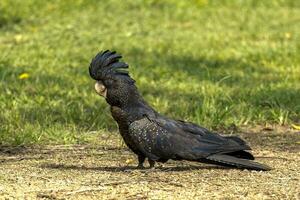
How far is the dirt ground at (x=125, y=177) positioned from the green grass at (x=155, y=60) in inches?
23.7

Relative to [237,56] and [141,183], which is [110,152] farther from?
[237,56]

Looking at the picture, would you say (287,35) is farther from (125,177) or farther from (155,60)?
(125,177)

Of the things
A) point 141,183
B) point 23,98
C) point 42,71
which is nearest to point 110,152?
point 141,183

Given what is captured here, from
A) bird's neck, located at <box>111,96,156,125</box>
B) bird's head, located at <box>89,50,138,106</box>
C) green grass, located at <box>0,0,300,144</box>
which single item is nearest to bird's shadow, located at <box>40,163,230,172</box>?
bird's neck, located at <box>111,96,156,125</box>

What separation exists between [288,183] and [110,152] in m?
1.58

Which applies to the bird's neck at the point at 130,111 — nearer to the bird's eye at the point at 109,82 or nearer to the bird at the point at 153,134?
the bird at the point at 153,134

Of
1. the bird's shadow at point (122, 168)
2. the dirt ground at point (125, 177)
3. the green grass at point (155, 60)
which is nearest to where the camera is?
the dirt ground at point (125, 177)

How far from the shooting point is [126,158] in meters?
5.91

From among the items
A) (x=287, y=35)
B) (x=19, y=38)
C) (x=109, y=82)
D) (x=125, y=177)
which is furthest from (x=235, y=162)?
(x=287, y=35)

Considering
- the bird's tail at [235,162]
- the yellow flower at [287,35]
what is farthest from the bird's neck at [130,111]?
the yellow flower at [287,35]

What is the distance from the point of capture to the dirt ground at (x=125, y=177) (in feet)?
15.4

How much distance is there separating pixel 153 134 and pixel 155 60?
15.5ft

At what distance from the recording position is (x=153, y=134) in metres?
5.23

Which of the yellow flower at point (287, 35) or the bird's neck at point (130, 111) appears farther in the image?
the yellow flower at point (287, 35)
